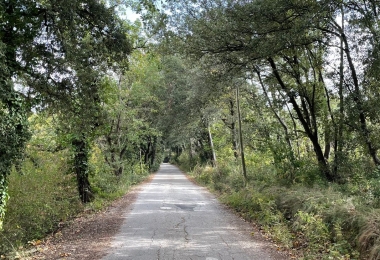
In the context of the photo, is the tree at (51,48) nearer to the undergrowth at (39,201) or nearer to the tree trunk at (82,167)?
the undergrowth at (39,201)

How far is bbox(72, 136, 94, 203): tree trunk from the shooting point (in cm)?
1331

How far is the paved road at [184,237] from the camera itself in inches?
258

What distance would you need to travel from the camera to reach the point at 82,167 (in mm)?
13469

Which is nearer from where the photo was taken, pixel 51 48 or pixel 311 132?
pixel 51 48

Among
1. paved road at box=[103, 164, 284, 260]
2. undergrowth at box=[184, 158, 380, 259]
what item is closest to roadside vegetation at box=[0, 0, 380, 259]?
undergrowth at box=[184, 158, 380, 259]

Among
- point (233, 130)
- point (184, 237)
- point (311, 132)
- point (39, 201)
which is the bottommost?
point (184, 237)

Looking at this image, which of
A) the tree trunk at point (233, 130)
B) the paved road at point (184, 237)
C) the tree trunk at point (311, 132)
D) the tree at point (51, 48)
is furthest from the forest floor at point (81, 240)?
the tree trunk at point (233, 130)

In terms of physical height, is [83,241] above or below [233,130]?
below

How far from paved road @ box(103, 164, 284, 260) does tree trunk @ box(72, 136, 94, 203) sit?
95.4 inches

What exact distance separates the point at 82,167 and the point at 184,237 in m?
7.12

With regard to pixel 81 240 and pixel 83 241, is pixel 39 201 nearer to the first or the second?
pixel 81 240

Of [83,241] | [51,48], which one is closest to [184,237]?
[83,241]

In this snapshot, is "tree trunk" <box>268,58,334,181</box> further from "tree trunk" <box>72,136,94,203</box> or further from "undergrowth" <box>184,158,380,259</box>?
"tree trunk" <box>72,136,94,203</box>

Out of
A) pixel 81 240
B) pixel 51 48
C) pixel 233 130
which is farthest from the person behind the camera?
pixel 233 130
